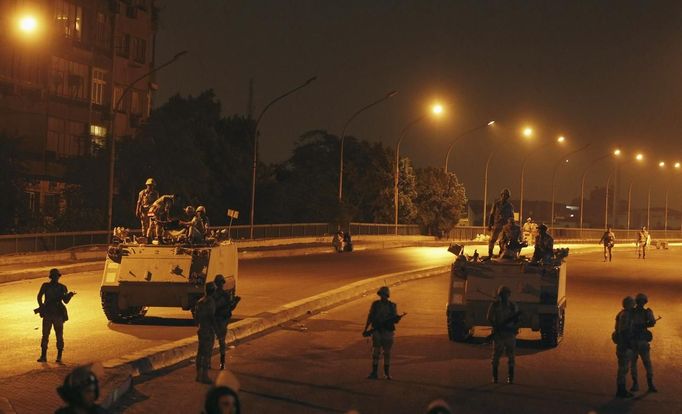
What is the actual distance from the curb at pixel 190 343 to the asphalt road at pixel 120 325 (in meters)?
0.77

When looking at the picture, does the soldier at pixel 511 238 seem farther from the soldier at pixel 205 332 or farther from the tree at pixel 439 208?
the tree at pixel 439 208

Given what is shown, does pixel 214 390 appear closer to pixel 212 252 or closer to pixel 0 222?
pixel 212 252

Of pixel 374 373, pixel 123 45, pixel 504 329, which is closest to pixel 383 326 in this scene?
pixel 374 373

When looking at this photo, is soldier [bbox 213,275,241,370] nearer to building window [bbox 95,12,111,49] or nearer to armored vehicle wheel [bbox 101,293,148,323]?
armored vehicle wheel [bbox 101,293,148,323]

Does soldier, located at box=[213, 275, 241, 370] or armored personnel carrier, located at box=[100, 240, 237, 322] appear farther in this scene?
armored personnel carrier, located at box=[100, 240, 237, 322]

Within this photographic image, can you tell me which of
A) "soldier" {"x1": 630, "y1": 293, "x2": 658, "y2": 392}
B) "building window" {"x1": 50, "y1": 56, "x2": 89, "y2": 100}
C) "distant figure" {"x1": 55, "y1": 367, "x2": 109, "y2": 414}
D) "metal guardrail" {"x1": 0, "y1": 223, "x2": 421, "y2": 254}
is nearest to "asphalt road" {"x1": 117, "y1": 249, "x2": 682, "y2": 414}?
"soldier" {"x1": 630, "y1": 293, "x2": 658, "y2": 392}

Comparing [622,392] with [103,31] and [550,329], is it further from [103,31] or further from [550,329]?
[103,31]

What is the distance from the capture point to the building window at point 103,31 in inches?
2611

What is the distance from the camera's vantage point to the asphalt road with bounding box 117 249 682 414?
12453 mm

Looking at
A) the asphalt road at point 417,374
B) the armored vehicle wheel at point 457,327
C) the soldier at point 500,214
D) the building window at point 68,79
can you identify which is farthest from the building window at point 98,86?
the armored vehicle wheel at point 457,327

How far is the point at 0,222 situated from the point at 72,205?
23.1 feet

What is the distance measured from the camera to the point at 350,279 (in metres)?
33.8

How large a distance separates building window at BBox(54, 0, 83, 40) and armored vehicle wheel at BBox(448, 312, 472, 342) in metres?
49.4

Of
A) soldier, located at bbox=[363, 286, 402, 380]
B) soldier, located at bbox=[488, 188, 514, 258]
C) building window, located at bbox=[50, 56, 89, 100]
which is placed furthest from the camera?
building window, located at bbox=[50, 56, 89, 100]
